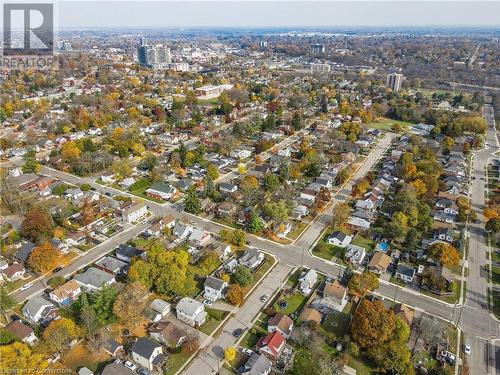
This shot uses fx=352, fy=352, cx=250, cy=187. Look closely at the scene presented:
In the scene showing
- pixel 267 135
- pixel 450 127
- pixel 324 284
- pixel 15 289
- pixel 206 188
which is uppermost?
pixel 450 127

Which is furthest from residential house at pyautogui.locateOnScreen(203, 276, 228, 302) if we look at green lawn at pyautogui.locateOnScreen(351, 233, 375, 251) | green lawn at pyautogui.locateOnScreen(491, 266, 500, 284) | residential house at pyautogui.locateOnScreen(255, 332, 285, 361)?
green lawn at pyautogui.locateOnScreen(491, 266, 500, 284)

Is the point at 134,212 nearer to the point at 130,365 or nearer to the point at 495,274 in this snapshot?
the point at 130,365

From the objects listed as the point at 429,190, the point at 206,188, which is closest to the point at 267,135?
the point at 206,188

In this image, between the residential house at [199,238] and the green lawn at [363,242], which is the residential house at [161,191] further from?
the green lawn at [363,242]

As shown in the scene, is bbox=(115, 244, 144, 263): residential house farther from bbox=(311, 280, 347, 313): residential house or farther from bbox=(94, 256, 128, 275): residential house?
bbox=(311, 280, 347, 313): residential house

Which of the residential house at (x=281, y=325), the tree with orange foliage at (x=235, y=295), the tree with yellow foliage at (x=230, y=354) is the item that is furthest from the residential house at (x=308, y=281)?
the tree with yellow foliage at (x=230, y=354)

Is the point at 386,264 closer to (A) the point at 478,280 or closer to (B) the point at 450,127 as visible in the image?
(A) the point at 478,280
